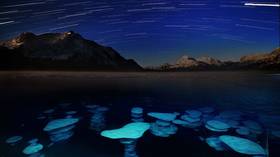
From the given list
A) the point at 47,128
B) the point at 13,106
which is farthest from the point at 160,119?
the point at 13,106

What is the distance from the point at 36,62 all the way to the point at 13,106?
81874 millimetres

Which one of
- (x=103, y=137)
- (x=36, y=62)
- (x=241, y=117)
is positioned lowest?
(x=241, y=117)


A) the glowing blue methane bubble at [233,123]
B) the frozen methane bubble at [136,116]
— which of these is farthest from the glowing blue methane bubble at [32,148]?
the glowing blue methane bubble at [233,123]

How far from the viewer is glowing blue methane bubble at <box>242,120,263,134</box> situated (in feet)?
25.4

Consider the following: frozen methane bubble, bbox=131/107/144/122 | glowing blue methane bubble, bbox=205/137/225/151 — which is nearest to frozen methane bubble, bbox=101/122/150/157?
frozen methane bubble, bbox=131/107/144/122

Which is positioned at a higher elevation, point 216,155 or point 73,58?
point 73,58

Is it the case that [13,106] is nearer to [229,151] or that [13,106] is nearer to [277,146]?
[229,151]

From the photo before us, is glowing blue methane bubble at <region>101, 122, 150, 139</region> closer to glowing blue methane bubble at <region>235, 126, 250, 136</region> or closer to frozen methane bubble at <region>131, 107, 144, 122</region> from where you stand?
frozen methane bubble at <region>131, 107, 144, 122</region>

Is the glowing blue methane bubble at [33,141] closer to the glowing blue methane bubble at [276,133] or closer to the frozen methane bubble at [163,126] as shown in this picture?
the frozen methane bubble at [163,126]

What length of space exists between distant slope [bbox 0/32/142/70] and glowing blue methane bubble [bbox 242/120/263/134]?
261 feet

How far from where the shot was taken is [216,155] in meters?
5.77

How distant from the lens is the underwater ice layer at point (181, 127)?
6.16 meters

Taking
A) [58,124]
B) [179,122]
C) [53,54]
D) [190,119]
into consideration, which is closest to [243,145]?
[179,122]

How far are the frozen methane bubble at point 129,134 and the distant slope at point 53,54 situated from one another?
77.2 meters
